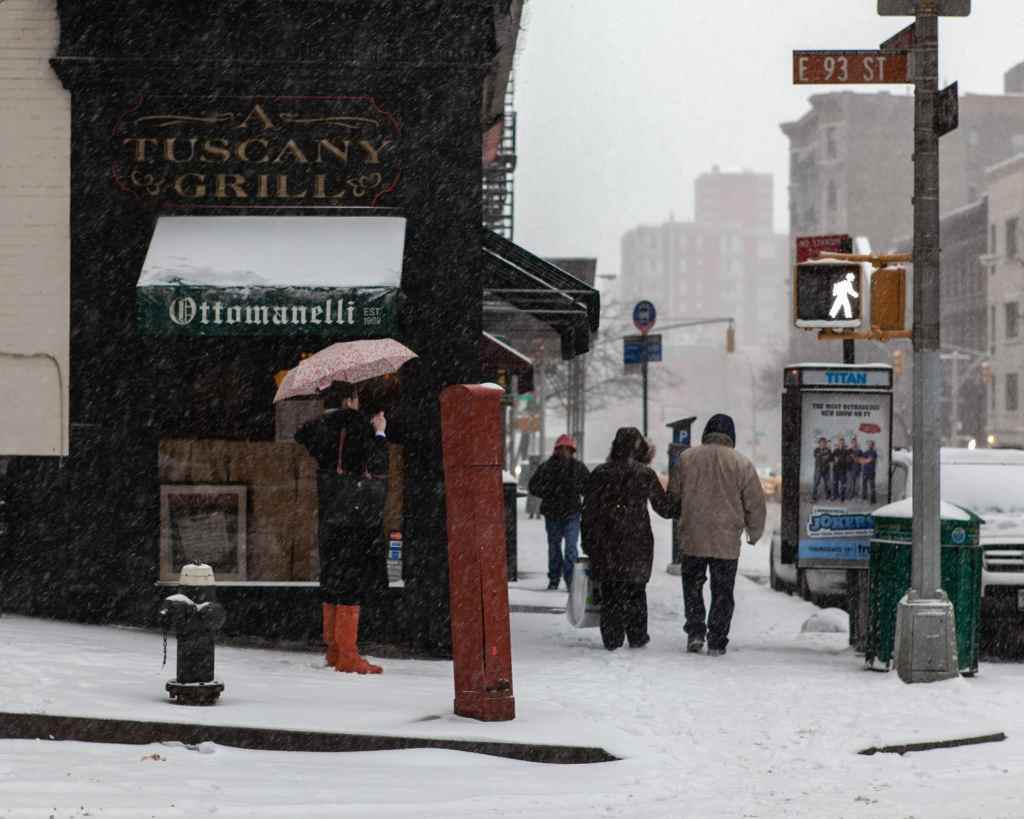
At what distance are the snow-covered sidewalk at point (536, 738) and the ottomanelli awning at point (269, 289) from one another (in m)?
2.27

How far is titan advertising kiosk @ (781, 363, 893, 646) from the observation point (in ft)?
45.4

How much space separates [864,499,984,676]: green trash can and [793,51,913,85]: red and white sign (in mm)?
3033

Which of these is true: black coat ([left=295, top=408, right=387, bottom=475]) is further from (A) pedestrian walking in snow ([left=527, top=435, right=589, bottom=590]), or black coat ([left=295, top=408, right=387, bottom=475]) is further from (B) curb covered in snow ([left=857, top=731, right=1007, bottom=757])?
(A) pedestrian walking in snow ([left=527, top=435, right=589, bottom=590])

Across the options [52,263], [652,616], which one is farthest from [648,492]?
[52,263]

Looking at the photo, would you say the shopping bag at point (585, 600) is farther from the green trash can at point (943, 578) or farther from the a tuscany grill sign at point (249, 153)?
the a tuscany grill sign at point (249, 153)

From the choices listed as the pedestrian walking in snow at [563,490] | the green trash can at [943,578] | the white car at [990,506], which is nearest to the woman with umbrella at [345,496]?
the green trash can at [943,578]

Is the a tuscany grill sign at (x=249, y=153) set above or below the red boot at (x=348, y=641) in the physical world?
above

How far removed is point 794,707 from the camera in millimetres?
10648

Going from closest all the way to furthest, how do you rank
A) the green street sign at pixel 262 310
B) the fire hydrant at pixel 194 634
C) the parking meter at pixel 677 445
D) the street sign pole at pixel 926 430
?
the fire hydrant at pixel 194 634 → the street sign pole at pixel 926 430 → the green street sign at pixel 262 310 → the parking meter at pixel 677 445

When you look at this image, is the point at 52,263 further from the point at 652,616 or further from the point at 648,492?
the point at 652,616

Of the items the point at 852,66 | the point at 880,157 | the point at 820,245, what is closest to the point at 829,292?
the point at 852,66

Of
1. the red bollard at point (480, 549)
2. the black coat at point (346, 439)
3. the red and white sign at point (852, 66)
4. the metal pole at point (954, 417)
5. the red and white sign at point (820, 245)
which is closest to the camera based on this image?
the red bollard at point (480, 549)

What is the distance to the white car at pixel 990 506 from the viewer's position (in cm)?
1434

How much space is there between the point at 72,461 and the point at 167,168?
2.27 metres
